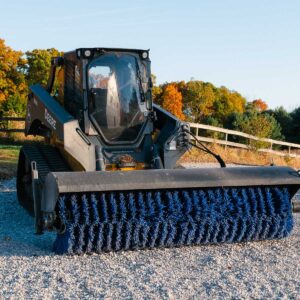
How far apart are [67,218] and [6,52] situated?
3847 centimetres

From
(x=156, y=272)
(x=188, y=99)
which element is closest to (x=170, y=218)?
(x=156, y=272)

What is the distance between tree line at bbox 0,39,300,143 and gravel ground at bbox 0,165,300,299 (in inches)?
663

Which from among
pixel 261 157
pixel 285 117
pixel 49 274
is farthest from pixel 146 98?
pixel 285 117

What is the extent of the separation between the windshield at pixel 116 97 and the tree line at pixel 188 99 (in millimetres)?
15406

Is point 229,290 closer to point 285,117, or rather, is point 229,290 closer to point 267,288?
point 267,288

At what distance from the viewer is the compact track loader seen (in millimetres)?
5926

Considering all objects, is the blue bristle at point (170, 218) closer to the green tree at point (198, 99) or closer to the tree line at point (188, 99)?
the tree line at point (188, 99)

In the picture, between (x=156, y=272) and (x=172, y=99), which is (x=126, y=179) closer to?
(x=156, y=272)

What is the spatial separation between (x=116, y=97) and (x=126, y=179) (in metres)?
1.84

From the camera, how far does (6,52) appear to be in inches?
1672

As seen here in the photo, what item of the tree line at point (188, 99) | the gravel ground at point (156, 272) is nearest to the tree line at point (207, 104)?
the tree line at point (188, 99)

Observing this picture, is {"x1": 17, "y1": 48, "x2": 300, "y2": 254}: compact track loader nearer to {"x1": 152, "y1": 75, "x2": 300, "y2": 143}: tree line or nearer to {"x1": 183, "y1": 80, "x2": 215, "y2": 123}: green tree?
{"x1": 152, "y1": 75, "x2": 300, "y2": 143}: tree line

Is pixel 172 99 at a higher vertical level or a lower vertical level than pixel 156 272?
higher

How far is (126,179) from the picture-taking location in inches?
236
